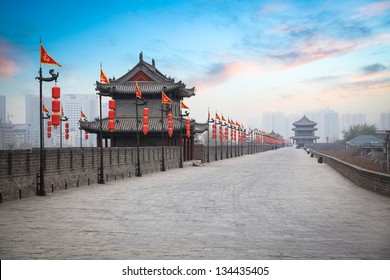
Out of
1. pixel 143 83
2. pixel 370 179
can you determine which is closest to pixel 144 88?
pixel 143 83

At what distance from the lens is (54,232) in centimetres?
865

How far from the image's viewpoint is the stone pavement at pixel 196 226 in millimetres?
7016

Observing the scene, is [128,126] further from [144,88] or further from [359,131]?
[359,131]

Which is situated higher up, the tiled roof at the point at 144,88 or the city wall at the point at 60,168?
the tiled roof at the point at 144,88

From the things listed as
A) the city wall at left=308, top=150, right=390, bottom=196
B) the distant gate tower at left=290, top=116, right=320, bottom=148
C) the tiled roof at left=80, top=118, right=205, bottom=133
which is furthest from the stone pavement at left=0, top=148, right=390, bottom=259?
the distant gate tower at left=290, top=116, right=320, bottom=148

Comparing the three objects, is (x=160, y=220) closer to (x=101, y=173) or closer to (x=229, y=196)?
(x=229, y=196)

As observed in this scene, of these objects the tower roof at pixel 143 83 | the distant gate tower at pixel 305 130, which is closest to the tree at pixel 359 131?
the distant gate tower at pixel 305 130

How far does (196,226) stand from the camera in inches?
372

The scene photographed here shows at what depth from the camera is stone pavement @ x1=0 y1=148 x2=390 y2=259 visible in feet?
23.0

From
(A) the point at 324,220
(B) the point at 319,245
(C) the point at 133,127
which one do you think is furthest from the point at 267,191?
(C) the point at 133,127

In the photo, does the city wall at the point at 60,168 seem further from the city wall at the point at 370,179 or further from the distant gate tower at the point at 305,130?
the distant gate tower at the point at 305,130

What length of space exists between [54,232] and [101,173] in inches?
506

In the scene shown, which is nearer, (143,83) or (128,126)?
(128,126)

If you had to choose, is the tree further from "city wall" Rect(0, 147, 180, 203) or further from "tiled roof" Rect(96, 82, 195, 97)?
"city wall" Rect(0, 147, 180, 203)
